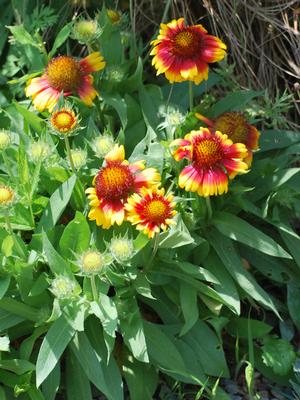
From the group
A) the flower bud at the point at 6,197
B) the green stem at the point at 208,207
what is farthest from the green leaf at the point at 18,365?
the green stem at the point at 208,207

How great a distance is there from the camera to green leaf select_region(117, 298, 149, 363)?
2072mm

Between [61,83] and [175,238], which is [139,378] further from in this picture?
[61,83]

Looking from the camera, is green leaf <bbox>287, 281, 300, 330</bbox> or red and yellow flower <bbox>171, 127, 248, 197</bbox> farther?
green leaf <bbox>287, 281, 300, 330</bbox>

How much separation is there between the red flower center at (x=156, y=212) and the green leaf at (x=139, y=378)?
499 mm

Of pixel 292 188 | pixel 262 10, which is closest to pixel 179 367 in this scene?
pixel 292 188

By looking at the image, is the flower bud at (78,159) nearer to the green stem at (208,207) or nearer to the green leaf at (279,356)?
the green stem at (208,207)

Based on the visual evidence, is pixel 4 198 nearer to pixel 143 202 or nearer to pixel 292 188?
pixel 143 202

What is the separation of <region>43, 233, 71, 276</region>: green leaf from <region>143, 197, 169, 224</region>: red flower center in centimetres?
28

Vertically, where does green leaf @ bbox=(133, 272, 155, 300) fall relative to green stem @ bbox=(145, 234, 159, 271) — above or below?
below

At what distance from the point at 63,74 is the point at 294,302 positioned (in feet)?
3.32

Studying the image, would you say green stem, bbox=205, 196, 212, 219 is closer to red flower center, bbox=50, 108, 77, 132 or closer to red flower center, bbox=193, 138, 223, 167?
red flower center, bbox=193, 138, 223, 167

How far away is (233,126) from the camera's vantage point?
2254 mm

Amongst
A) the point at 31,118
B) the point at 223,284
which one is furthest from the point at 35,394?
the point at 31,118

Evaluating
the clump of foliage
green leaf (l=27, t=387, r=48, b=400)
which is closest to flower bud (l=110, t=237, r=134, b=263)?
the clump of foliage
